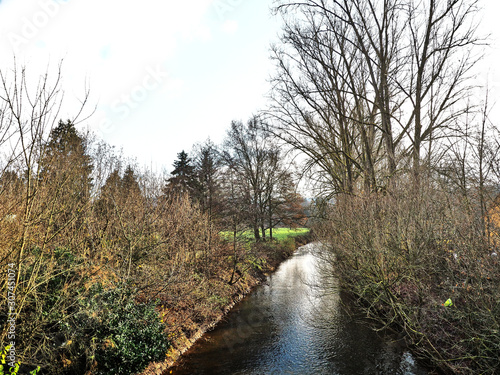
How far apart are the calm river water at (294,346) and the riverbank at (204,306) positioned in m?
0.29

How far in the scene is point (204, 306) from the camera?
9383 mm

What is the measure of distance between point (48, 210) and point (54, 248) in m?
2.10

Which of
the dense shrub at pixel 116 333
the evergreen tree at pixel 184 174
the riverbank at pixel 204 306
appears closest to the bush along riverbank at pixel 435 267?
the riverbank at pixel 204 306

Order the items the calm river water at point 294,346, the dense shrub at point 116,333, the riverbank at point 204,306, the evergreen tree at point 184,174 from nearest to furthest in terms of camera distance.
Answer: the dense shrub at point 116,333, the calm river water at point 294,346, the riverbank at point 204,306, the evergreen tree at point 184,174

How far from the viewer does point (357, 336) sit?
821 centimetres

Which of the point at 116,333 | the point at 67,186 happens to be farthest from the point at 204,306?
the point at 67,186

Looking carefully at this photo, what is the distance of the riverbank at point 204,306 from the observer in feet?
24.9

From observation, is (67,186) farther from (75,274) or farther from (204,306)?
(204,306)

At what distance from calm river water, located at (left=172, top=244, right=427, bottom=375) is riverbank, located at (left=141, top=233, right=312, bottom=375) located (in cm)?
29

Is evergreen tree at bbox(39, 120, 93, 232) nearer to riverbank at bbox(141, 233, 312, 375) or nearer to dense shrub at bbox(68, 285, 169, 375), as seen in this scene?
dense shrub at bbox(68, 285, 169, 375)

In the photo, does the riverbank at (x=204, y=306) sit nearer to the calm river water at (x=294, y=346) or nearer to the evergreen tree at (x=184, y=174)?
the calm river water at (x=294, y=346)

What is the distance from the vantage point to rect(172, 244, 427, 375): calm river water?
6.65 m

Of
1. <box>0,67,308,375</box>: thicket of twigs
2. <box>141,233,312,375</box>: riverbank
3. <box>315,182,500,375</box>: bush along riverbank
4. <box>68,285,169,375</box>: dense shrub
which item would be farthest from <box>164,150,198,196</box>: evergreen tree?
<box>315,182,500,375</box>: bush along riverbank

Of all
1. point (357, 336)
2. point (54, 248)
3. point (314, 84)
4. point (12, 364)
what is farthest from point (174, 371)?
point (314, 84)
